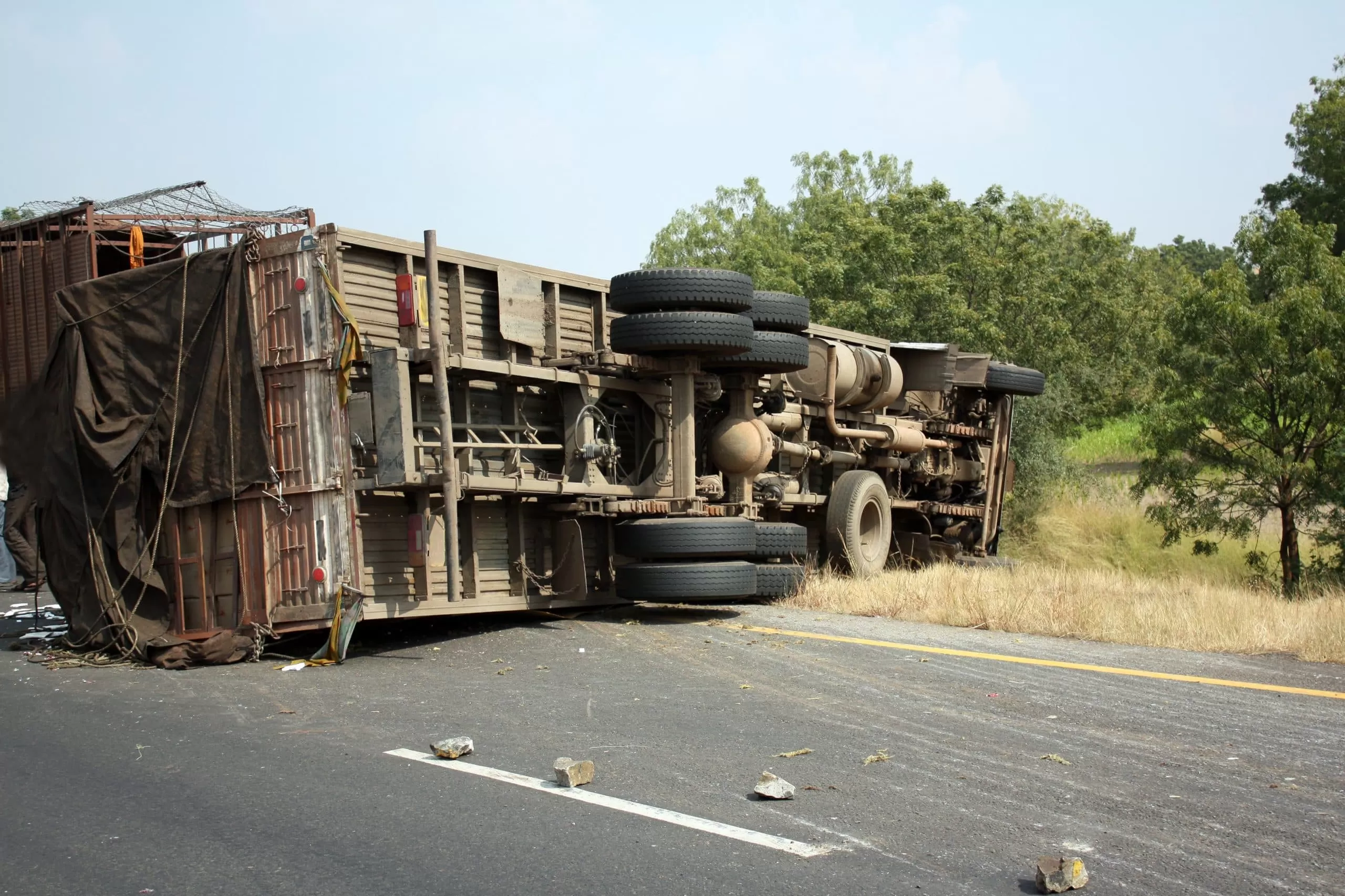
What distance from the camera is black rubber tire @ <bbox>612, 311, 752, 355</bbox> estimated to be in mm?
12008

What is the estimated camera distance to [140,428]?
10.7 meters

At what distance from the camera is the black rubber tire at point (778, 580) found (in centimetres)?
1286

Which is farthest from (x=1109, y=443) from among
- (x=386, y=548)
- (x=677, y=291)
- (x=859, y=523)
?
(x=386, y=548)

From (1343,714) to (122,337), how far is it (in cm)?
943

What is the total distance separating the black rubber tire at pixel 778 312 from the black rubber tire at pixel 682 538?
238 cm

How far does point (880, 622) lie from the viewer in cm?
1171

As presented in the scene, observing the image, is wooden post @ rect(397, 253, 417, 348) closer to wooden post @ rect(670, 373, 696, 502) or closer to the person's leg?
wooden post @ rect(670, 373, 696, 502)

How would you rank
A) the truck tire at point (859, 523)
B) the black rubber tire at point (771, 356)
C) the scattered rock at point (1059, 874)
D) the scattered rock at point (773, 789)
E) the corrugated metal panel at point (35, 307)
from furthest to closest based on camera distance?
the truck tire at point (859, 523)
the corrugated metal panel at point (35, 307)
the black rubber tire at point (771, 356)
the scattered rock at point (773, 789)
the scattered rock at point (1059, 874)

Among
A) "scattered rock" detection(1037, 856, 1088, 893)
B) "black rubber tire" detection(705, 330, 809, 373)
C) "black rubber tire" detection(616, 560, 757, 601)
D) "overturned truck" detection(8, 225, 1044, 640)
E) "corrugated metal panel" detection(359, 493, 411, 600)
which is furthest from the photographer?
"black rubber tire" detection(705, 330, 809, 373)

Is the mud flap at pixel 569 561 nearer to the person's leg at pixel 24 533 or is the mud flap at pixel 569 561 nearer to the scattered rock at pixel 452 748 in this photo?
the person's leg at pixel 24 533

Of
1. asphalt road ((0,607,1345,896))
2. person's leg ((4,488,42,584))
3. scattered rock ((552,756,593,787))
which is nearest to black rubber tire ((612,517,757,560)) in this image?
asphalt road ((0,607,1345,896))

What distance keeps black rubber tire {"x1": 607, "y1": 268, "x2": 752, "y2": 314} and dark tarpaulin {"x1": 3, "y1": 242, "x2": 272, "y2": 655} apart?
348 centimetres

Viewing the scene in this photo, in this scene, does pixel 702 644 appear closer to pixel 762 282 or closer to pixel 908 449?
pixel 908 449

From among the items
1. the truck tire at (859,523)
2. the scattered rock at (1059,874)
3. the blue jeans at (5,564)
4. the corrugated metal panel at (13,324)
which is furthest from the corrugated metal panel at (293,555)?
the blue jeans at (5,564)
